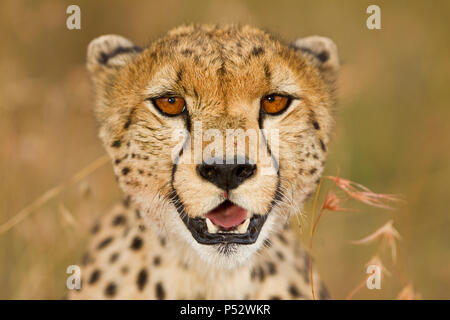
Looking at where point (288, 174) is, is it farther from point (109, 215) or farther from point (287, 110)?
point (109, 215)

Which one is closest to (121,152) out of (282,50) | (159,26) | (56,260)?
(282,50)

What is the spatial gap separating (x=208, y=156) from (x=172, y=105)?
344 millimetres

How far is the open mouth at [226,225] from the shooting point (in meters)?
2.34

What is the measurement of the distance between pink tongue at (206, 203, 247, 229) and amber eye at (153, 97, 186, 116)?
1.33 feet

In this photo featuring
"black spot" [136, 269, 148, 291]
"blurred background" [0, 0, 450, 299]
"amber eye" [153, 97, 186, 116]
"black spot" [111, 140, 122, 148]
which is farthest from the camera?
"blurred background" [0, 0, 450, 299]

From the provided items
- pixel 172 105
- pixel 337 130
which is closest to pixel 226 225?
pixel 172 105

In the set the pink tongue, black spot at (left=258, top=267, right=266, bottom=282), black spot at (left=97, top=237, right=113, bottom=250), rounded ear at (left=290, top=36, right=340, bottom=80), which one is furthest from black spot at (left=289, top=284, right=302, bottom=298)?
rounded ear at (left=290, top=36, right=340, bottom=80)

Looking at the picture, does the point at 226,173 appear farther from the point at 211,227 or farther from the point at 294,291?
the point at 294,291

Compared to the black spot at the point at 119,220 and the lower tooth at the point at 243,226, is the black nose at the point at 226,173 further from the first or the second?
the black spot at the point at 119,220

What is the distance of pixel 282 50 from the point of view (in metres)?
2.62

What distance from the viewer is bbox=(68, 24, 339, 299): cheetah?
7.61 ft

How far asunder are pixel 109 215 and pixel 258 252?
0.83 m

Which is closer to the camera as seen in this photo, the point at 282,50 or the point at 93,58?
the point at 282,50

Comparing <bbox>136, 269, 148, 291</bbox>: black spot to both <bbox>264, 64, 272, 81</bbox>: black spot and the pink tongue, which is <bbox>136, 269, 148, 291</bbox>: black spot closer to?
the pink tongue
